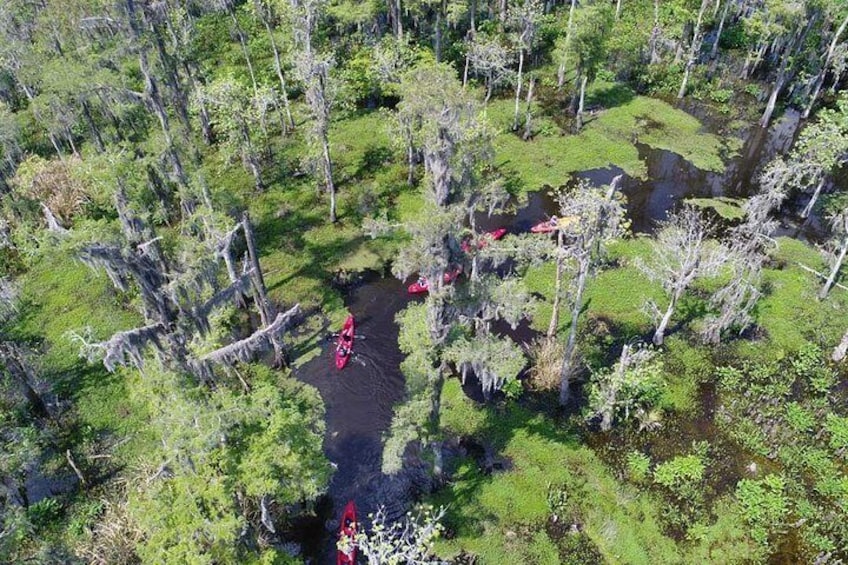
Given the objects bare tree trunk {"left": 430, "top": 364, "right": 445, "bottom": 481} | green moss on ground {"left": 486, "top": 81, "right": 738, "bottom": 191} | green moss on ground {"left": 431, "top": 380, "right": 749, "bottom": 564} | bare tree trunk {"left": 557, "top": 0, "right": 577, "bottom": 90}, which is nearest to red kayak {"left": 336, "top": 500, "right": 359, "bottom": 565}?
green moss on ground {"left": 431, "top": 380, "right": 749, "bottom": 564}

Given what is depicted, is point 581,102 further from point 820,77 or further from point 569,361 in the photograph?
point 569,361

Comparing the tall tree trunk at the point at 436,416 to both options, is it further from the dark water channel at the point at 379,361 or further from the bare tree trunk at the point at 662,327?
the bare tree trunk at the point at 662,327

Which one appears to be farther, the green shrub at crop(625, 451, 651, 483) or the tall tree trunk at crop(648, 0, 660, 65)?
the tall tree trunk at crop(648, 0, 660, 65)

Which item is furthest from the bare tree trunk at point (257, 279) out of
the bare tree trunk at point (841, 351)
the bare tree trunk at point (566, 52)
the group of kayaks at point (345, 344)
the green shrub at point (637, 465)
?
the bare tree trunk at point (566, 52)

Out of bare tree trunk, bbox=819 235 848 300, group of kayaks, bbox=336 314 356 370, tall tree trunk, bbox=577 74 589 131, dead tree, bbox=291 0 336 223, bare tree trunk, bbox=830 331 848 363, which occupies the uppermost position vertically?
dead tree, bbox=291 0 336 223

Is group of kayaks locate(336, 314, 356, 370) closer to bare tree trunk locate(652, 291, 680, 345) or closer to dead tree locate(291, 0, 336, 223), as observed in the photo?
dead tree locate(291, 0, 336, 223)

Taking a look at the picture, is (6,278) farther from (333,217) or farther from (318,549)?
(318,549)

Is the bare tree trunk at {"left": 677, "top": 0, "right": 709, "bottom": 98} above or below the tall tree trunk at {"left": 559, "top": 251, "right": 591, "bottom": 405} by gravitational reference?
above
